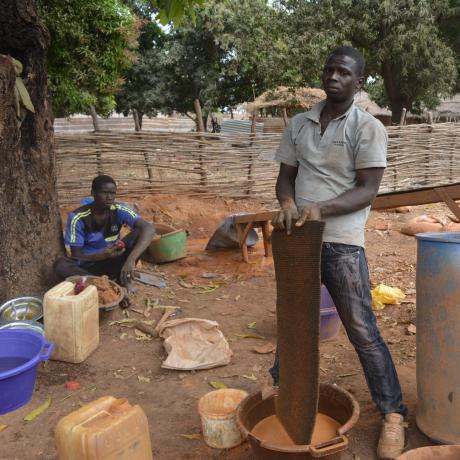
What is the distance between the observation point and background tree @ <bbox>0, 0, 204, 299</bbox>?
13.3 feet

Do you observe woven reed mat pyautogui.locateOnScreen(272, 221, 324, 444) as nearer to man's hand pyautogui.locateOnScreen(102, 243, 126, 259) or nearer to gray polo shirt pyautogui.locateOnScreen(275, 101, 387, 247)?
Answer: gray polo shirt pyautogui.locateOnScreen(275, 101, 387, 247)

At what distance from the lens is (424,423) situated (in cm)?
251

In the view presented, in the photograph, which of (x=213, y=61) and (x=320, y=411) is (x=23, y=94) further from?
(x=213, y=61)

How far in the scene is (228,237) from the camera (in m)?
6.73

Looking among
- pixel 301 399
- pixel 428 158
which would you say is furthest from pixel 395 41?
pixel 301 399

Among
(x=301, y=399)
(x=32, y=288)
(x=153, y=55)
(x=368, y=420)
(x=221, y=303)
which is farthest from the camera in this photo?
(x=153, y=55)

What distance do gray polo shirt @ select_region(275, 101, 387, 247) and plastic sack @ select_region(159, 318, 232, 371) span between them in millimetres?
1594

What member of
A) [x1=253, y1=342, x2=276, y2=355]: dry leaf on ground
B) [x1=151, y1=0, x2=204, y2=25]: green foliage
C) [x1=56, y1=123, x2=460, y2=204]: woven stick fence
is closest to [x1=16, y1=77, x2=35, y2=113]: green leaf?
[x1=151, y1=0, x2=204, y2=25]: green foliage

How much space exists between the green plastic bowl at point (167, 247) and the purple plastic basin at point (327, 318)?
2.85m

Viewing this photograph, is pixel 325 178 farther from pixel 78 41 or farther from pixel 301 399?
pixel 78 41

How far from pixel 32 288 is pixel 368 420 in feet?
10.1

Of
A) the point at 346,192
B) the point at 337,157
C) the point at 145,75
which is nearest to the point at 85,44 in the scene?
the point at 337,157

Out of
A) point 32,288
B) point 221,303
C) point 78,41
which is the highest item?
point 78,41

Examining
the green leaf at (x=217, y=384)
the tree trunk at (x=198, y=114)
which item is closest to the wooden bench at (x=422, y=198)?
the green leaf at (x=217, y=384)
